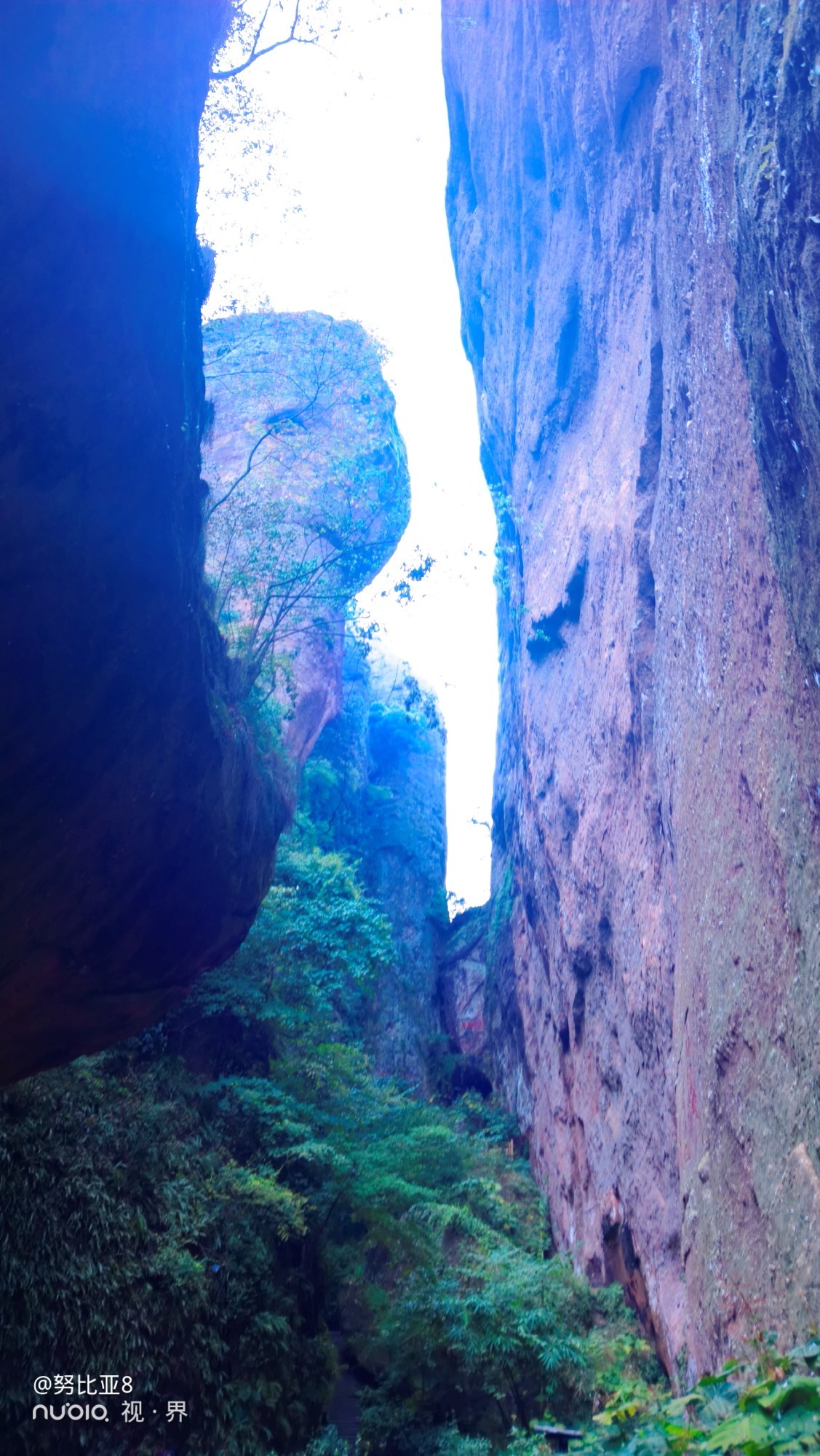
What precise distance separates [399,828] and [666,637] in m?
16.8

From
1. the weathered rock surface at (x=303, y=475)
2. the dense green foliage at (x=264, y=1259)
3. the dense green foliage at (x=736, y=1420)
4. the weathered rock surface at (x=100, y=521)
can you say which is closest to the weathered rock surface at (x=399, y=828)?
the weathered rock surface at (x=303, y=475)

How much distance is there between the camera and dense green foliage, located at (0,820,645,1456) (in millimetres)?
6695

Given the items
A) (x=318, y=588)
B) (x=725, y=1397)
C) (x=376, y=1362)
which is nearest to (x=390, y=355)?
(x=318, y=588)

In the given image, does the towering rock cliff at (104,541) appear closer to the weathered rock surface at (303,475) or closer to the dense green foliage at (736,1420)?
the dense green foliage at (736,1420)

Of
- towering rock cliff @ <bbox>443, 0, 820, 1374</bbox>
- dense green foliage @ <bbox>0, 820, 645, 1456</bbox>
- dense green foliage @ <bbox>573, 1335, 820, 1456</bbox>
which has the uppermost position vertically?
towering rock cliff @ <bbox>443, 0, 820, 1374</bbox>

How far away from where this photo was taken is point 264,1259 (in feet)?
27.2

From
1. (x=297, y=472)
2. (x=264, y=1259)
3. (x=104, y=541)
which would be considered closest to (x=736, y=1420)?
(x=104, y=541)

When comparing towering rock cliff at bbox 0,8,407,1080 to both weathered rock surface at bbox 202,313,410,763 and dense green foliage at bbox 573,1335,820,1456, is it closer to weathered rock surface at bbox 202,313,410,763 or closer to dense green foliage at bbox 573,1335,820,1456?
dense green foliage at bbox 573,1335,820,1456

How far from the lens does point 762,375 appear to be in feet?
14.7

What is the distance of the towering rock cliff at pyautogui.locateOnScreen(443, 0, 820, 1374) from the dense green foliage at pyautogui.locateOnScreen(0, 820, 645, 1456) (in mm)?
1405

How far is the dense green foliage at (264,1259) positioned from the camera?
22.0 feet

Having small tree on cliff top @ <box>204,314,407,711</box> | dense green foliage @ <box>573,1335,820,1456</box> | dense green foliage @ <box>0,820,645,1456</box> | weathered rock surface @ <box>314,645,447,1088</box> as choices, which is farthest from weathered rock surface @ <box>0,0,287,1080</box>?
weathered rock surface @ <box>314,645,447,1088</box>

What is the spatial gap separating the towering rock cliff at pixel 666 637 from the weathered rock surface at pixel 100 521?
3.39 metres

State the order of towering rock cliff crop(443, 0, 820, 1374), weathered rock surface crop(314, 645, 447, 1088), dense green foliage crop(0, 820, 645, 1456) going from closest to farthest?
towering rock cliff crop(443, 0, 820, 1374) → dense green foliage crop(0, 820, 645, 1456) → weathered rock surface crop(314, 645, 447, 1088)
